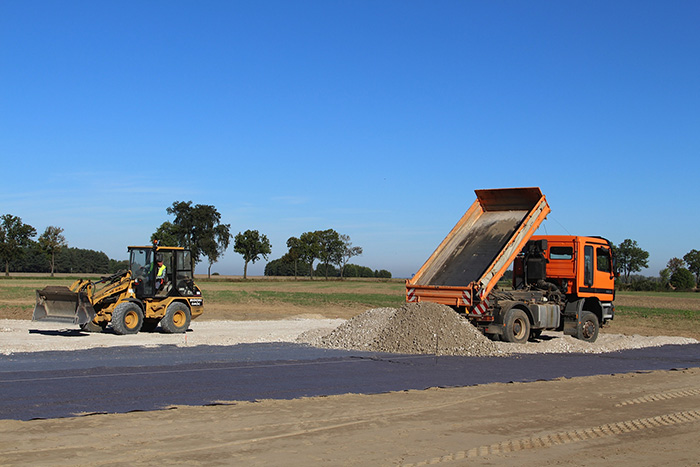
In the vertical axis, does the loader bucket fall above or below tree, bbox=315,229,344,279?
below

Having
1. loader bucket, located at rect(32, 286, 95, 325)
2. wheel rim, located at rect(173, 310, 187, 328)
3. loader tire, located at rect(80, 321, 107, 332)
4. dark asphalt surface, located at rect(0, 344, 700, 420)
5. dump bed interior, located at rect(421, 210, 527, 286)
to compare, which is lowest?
dark asphalt surface, located at rect(0, 344, 700, 420)

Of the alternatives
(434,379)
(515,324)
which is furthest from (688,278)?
(434,379)

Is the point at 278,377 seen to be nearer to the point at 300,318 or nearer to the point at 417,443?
the point at 417,443

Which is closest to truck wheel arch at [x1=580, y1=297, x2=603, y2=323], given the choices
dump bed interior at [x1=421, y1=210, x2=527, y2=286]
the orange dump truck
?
the orange dump truck

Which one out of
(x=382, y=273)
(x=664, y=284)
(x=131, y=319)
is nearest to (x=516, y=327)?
(x=131, y=319)

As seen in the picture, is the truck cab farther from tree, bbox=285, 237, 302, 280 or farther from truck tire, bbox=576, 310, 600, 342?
tree, bbox=285, 237, 302, 280

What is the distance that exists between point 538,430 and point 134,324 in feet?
45.9

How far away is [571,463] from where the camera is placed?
702cm

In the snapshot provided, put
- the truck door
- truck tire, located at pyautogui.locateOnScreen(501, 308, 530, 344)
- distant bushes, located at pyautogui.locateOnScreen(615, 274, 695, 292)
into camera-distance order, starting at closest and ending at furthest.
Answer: truck tire, located at pyautogui.locateOnScreen(501, 308, 530, 344)
the truck door
distant bushes, located at pyautogui.locateOnScreen(615, 274, 695, 292)

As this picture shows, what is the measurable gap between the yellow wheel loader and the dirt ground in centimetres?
1075

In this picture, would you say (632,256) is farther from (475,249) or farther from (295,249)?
Answer: (475,249)

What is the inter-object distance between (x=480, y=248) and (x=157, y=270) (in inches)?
352

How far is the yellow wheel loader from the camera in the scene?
19266 mm

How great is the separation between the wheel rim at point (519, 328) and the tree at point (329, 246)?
323 feet
